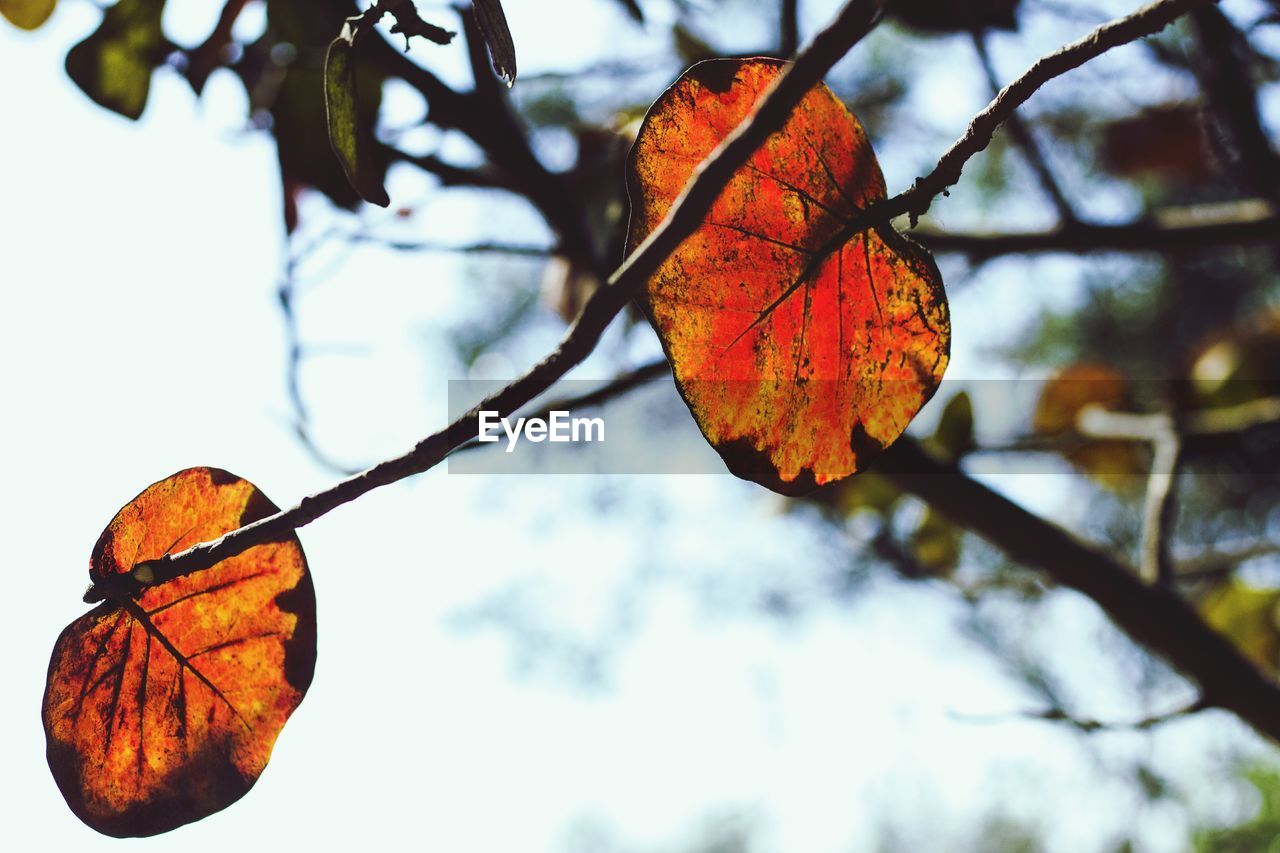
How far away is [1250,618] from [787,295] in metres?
0.72

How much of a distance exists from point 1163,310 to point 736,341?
2.65 metres

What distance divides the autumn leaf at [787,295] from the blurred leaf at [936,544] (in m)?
0.58

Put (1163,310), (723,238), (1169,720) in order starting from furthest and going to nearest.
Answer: (1163,310)
(1169,720)
(723,238)

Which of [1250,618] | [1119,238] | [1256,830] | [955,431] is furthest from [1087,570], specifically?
[1256,830]

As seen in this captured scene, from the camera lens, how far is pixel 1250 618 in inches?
28.2

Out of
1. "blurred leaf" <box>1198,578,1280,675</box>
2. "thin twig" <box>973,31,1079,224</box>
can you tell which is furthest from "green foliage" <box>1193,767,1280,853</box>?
"thin twig" <box>973,31,1079,224</box>

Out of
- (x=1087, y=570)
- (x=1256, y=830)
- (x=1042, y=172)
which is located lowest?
(x=1256, y=830)

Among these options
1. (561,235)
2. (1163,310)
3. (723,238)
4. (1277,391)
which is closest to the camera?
(723,238)

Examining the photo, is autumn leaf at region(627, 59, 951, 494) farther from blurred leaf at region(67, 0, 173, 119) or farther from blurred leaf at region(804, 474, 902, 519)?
blurred leaf at region(804, 474, 902, 519)

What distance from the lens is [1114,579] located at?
48 cm

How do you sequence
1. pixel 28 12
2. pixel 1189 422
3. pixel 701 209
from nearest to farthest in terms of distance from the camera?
pixel 701 209 → pixel 28 12 → pixel 1189 422

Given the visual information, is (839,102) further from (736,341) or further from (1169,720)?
(1169,720)

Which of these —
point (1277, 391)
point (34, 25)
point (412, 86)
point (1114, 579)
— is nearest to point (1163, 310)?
point (1277, 391)

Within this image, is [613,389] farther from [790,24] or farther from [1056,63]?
[1056,63]
